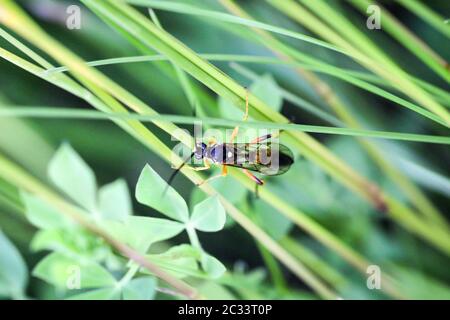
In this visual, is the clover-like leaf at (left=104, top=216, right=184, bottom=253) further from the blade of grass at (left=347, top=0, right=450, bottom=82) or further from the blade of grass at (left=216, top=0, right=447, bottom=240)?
the blade of grass at (left=347, top=0, right=450, bottom=82)

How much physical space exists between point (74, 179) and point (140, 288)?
186 mm

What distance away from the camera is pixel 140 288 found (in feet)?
2.54

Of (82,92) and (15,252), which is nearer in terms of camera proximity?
(82,92)

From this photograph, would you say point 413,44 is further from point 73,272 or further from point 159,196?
point 73,272

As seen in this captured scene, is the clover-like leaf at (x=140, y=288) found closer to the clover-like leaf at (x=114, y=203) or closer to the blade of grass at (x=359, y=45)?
the clover-like leaf at (x=114, y=203)

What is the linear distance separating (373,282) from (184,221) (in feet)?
1.27

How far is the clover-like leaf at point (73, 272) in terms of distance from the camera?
29.1 inches

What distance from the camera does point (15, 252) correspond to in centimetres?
81
